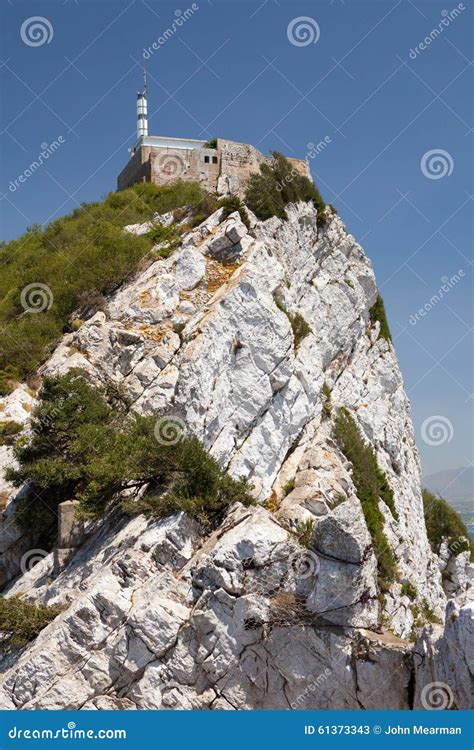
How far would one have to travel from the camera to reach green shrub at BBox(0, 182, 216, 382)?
75.1 feet

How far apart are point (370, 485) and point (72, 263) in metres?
12.9

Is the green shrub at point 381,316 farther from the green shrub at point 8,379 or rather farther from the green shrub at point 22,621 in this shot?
the green shrub at point 22,621

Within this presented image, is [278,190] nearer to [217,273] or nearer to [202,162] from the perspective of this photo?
[202,162]

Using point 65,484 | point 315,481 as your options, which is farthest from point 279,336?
point 65,484

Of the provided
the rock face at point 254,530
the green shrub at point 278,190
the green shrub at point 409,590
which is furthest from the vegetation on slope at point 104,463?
the green shrub at point 278,190

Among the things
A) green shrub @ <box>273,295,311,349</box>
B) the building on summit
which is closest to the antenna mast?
the building on summit

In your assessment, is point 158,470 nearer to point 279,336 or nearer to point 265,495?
point 265,495

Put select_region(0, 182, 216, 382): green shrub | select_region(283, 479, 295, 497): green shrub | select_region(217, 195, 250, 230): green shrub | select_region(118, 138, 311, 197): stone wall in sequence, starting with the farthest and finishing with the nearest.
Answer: select_region(118, 138, 311, 197): stone wall → select_region(217, 195, 250, 230): green shrub → select_region(0, 182, 216, 382): green shrub → select_region(283, 479, 295, 497): green shrub

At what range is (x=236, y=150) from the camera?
31.8m

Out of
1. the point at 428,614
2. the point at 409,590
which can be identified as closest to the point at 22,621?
the point at 409,590

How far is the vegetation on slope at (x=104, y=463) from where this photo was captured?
15859mm

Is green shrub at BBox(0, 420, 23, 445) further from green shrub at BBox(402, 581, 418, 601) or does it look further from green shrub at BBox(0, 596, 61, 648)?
green shrub at BBox(402, 581, 418, 601)

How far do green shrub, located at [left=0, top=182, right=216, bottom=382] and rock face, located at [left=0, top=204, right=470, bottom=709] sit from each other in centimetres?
118

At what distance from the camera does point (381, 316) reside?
30938 mm
